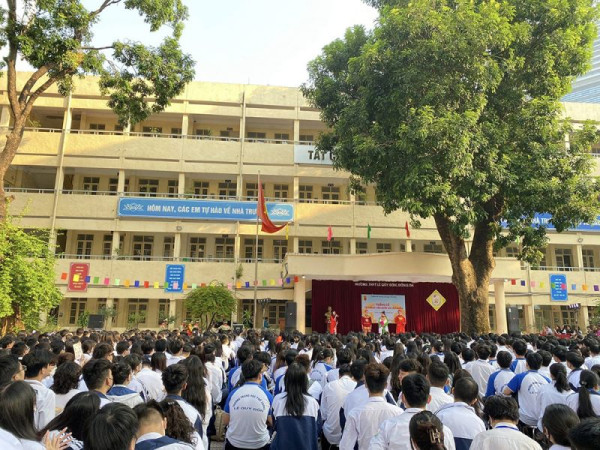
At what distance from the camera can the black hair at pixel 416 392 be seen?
305 centimetres

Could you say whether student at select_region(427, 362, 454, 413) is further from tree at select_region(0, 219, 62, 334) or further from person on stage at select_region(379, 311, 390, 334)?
person on stage at select_region(379, 311, 390, 334)

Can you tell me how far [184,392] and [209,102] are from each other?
76.6ft

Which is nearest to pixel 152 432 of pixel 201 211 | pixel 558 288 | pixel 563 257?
pixel 201 211

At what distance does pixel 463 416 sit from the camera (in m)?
3.30

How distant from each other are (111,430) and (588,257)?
3144 centimetres

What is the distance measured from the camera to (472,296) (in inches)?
617

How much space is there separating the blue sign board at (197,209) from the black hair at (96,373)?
65.3 ft

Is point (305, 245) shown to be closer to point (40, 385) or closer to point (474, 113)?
point (474, 113)

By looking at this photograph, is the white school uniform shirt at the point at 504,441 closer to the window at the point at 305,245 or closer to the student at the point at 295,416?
the student at the point at 295,416

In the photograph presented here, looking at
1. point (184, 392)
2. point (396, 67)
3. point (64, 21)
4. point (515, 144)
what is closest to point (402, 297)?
point (515, 144)

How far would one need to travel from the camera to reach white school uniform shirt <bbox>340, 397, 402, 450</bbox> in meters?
3.44

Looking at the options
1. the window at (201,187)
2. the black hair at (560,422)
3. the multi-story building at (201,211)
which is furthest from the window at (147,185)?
the black hair at (560,422)

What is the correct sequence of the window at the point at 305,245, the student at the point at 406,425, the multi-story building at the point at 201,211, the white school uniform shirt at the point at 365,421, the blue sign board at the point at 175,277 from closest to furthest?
the student at the point at 406,425
the white school uniform shirt at the point at 365,421
the blue sign board at the point at 175,277
the multi-story building at the point at 201,211
the window at the point at 305,245

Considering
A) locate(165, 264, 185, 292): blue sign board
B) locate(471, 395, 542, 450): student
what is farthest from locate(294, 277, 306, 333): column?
locate(471, 395, 542, 450): student
